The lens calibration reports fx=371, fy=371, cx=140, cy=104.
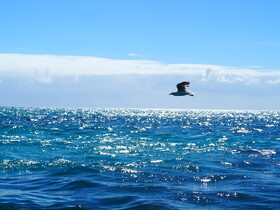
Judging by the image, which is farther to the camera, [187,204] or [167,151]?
[167,151]

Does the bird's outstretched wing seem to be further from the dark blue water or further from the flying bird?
the dark blue water

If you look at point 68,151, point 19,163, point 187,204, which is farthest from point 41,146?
point 187,204

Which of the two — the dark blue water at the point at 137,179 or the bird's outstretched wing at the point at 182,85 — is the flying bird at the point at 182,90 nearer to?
the bird's outstretched wing at the point at 182,85

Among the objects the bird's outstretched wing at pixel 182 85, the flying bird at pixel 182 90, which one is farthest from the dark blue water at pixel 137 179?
the bird's outstretched wing at pixel 182 85

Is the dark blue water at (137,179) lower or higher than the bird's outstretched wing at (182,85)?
lower

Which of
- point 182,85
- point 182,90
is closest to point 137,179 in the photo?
point 182,90

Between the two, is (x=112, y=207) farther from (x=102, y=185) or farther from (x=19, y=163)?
(x=19, y=163)

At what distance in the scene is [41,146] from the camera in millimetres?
31859

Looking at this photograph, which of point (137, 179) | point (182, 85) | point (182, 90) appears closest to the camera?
point (182, 85)

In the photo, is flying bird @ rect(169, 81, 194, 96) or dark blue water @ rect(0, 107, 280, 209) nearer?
dark blue water @ rect(0, 107, 280, 209)

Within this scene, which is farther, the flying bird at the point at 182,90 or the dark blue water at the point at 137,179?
the flying bird at the point at 182,90

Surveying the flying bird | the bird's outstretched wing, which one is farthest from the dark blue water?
the bird's outstretched wing

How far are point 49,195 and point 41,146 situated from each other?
58.1ft

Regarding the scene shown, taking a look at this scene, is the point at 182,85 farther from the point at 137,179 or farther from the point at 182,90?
the point at 137,179
